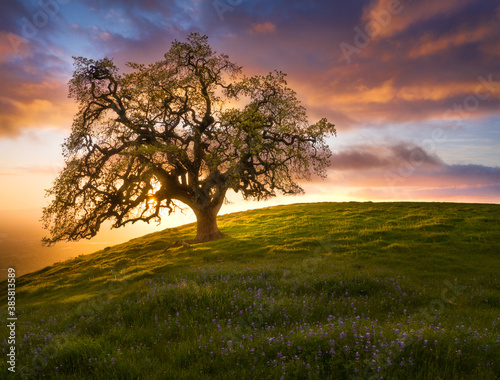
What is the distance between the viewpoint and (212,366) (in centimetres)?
617

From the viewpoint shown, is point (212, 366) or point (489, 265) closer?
point (212, 366)

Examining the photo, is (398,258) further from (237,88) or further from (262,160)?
(237,88)

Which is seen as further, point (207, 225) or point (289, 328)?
point (207, 225)

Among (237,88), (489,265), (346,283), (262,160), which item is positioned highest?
(237,88)

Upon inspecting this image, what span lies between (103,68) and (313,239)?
922 inches

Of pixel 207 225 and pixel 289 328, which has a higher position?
pixel 207 225

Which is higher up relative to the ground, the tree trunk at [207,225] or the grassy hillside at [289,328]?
the tree trunk at [207,225]

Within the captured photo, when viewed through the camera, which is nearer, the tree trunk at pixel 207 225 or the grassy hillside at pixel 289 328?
the grassy hillside at pixel 289 328

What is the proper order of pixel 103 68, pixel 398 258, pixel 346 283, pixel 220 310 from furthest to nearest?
1. pixel 103 68
2. pixel 398 258
3. pixel 346 283
4. pixel 220 310

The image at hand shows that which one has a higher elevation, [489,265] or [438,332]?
[438,332]

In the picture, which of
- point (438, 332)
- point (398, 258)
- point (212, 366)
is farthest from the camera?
point (398, 258)

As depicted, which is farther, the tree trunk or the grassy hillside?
the tree trunk

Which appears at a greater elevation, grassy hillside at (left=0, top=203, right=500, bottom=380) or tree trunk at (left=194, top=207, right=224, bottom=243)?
tree trunk at (left=194, top=207, right=224, bottom=243)

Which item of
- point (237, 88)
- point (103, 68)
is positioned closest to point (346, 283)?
point (237, 88)
